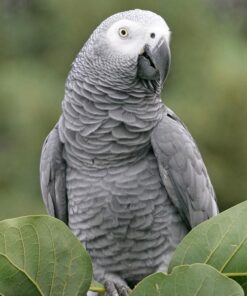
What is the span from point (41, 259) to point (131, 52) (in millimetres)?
890

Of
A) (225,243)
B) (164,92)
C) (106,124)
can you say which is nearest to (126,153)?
(106,124)

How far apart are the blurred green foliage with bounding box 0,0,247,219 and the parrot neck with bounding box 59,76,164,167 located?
3.28 m

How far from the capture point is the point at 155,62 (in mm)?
→ 1727

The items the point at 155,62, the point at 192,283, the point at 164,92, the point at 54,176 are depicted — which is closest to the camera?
the point at 192,283

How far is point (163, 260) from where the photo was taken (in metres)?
1.87

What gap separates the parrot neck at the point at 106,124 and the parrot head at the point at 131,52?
0.13 ft

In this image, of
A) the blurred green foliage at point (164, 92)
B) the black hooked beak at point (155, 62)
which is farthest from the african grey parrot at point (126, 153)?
the blurred green foliage at point (164, 92)

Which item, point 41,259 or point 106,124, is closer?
point 41,259

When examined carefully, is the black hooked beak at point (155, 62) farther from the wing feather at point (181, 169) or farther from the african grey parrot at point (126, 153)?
the wing feather at point (181, 169)

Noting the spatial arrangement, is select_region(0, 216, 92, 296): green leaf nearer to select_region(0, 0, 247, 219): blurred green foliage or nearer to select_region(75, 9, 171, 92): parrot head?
select_region(75, 9, 171, 92): parrot head

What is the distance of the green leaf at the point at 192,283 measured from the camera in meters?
0.93

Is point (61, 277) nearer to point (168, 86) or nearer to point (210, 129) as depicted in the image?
point (210, 129)

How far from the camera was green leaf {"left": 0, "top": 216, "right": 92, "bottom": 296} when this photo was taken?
38.6 inches

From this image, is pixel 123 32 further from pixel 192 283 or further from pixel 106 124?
pixel 192 283
